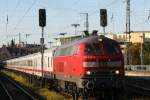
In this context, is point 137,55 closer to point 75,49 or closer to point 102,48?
point 75,49

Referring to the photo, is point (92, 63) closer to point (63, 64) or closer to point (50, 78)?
point (63, 64)

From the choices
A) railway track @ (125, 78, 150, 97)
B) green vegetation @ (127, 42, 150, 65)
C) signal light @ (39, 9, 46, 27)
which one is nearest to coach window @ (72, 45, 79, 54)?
railway track @ (125, 78, 150, 97)

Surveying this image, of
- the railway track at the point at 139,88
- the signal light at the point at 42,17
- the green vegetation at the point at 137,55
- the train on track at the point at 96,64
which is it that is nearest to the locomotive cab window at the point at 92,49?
the train on track at the point at 96,64

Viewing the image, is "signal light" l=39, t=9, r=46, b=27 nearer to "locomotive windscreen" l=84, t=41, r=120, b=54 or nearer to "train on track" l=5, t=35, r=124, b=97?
"train on track" l=5, t=35, r=124, b=97

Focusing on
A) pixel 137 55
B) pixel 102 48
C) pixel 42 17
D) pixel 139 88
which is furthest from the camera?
pixel 137 55

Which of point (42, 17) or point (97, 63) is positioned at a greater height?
point (42, 17)

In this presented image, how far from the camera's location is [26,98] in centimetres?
2847

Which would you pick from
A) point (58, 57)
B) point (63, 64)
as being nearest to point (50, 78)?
point (58, 57)

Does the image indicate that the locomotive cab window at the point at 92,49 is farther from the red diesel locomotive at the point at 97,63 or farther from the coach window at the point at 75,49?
the coach window at the point at 75,49

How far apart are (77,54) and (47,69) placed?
14.6 meters

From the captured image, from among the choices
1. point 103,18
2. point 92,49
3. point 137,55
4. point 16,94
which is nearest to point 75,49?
point 92,49

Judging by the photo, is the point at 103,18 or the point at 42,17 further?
the point at 103,18

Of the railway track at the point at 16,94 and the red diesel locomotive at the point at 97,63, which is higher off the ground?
the red diesel locomotive at the point at 97,63

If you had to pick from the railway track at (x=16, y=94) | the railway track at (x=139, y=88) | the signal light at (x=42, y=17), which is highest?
the signal light at (x=42, y=17)
